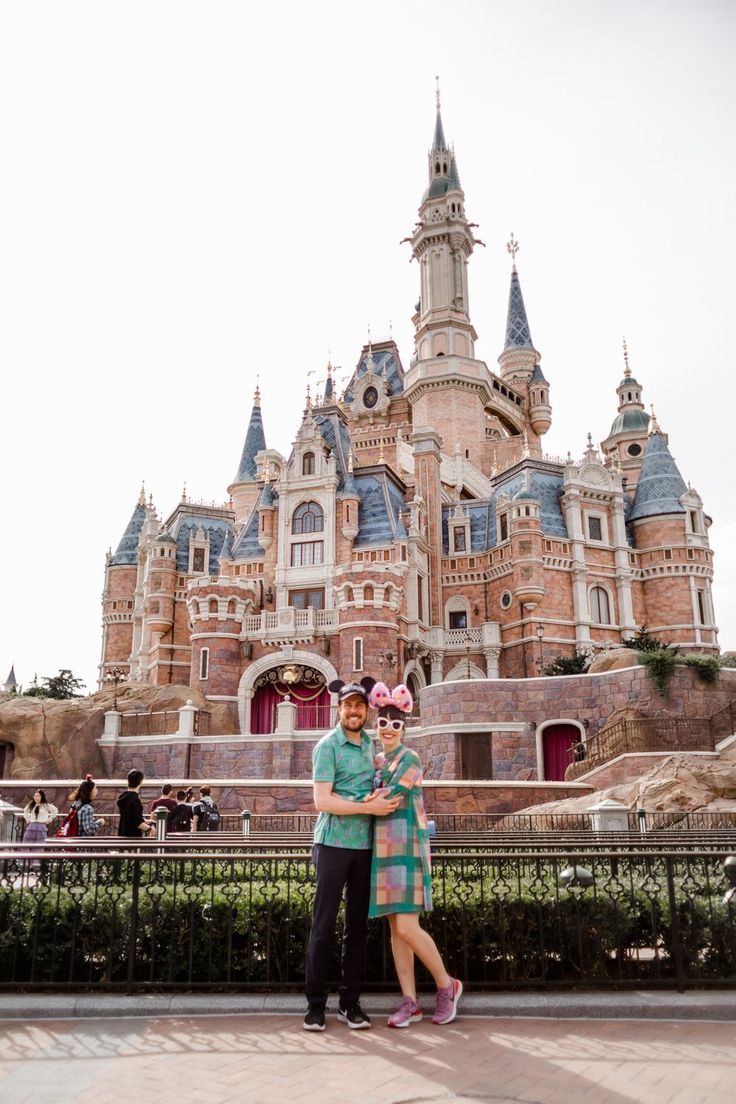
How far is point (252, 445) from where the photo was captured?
56.1m

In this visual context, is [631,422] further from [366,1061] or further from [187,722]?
[366,1061]

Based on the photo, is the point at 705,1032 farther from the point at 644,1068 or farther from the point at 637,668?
the point at 637,668

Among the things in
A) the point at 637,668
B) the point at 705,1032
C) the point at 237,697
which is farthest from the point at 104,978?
the point at 237,697

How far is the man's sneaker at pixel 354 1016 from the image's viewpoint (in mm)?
5805

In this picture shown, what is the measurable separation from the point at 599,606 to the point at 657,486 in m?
7.54

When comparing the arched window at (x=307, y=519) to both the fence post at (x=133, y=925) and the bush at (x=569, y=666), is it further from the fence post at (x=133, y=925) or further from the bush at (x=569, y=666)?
the fence post at (x=133, y=925)

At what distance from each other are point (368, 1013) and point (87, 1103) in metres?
2.30

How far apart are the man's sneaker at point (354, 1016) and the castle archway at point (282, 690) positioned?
31.5 m

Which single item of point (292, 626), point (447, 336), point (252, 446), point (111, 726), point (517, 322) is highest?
point (517, 322)

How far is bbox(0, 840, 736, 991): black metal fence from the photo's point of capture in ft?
21.8

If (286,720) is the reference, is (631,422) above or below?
above

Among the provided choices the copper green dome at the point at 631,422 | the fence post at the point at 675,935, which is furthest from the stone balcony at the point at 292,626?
the fence post at the point at 675,935

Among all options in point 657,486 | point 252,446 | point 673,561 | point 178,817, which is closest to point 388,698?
point 178,817

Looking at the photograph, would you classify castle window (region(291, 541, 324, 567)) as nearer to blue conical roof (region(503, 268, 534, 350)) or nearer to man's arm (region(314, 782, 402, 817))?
blue conical roof (region(503, 268, 534, 350))
